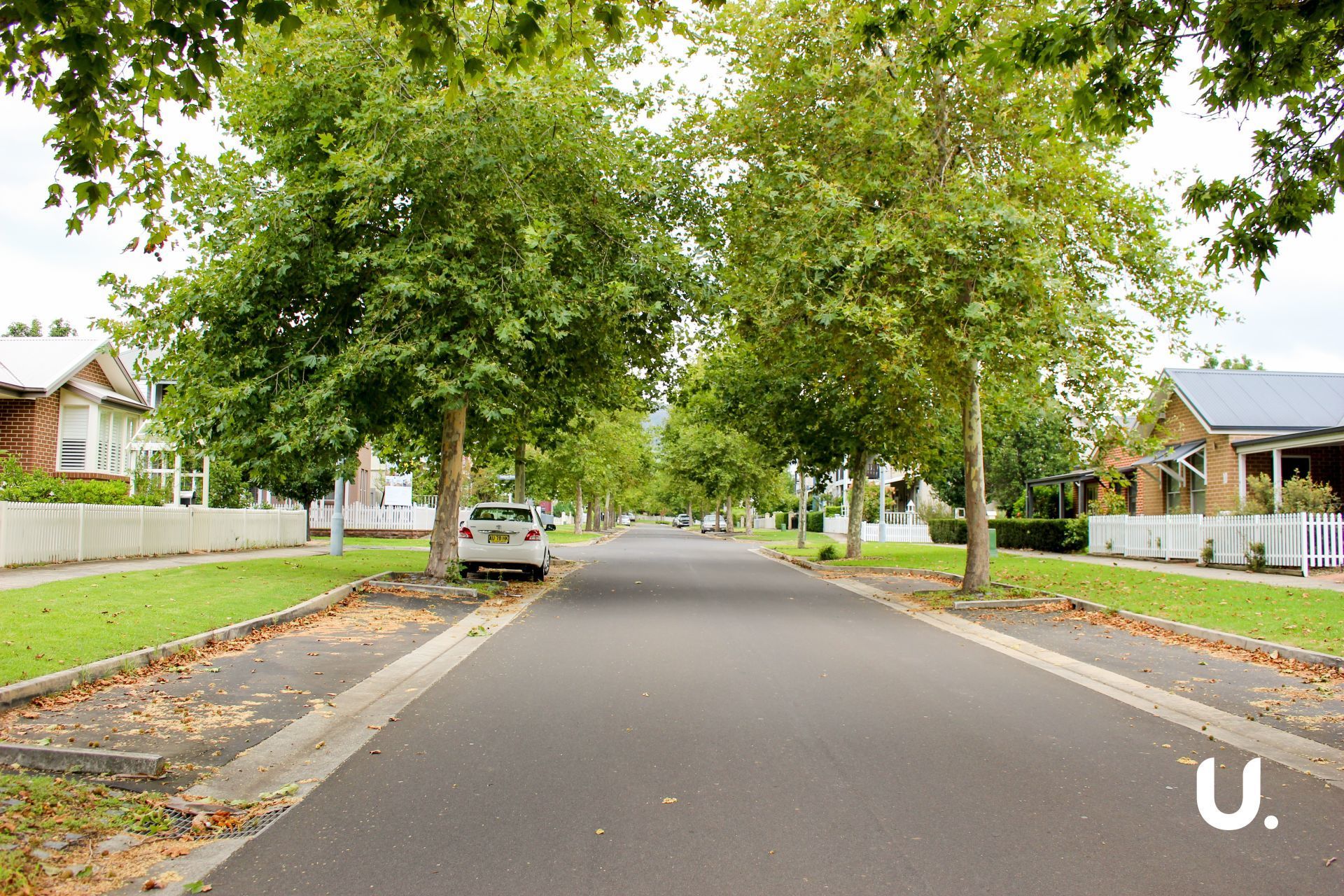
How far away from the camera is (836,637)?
12.7m

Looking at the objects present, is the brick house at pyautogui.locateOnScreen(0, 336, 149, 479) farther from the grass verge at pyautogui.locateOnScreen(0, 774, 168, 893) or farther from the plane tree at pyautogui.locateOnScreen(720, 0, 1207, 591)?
the grass verge at pyautogui.locateOnScreen(0, 774, 168, 893)

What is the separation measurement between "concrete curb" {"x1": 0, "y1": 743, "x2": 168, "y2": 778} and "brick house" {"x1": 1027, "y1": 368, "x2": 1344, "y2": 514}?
24404 mm

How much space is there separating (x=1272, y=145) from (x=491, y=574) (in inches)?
706

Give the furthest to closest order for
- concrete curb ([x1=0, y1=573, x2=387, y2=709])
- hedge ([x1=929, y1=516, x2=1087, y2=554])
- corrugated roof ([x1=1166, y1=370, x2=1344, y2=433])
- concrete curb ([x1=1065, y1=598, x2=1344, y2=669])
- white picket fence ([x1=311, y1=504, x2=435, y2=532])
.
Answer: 1. white picket fence ([x1=311, y1=504, x2=435, y2=532])
2. hedge ([x1=929, y1=516, x2=1087, y2=554])
3. corrugated roof ([x1=1166, y1=370, x2=1344, y2=433])
4. concrete curb ([x1=1065, y1=598, x2=1344, y2=669])
5. concrete curb ([x1=0, y1=573, x2=387, y2=709])

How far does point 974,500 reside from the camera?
18.3 m

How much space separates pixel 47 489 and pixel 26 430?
Result: 638 centimetres

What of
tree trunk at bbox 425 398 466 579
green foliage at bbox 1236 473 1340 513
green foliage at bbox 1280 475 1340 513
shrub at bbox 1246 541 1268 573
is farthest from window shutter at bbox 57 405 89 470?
green foliage at bbox 1280 475 1340 513

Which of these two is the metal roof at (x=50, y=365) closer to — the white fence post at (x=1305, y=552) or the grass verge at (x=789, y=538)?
the grass verge at (x=789, y=538)

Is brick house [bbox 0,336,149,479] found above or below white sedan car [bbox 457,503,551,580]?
above

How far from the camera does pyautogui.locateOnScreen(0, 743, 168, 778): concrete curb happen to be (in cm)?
583

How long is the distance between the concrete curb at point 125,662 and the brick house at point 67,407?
615 inches

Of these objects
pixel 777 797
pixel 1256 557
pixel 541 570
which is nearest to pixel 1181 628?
pixel 777 797

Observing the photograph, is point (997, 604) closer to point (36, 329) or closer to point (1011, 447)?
point (1011, 447)

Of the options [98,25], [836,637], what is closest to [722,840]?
[98,25]
